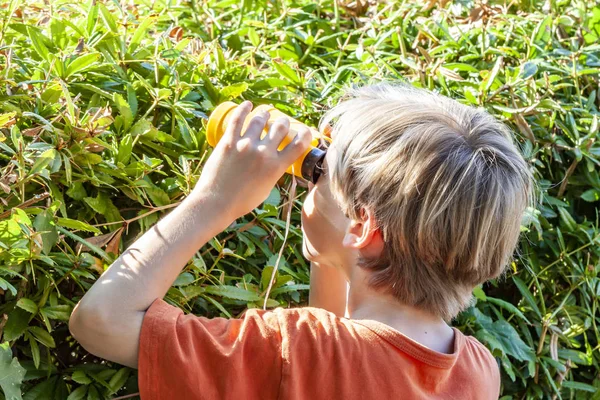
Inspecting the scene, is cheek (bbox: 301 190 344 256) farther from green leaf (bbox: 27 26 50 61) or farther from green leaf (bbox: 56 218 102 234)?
green leaf (bbox: 27 26 50 61)

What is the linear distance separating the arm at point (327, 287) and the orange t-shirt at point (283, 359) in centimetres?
36

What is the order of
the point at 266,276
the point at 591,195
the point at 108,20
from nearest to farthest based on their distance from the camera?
1. the point at 266,276
2. the point at 108,20
3. the point at 591,195

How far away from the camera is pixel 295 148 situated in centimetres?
170

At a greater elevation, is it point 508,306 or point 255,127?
point 255,127

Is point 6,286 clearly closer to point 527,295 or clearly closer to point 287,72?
point 287,72

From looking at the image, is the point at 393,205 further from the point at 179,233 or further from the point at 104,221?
the point at 104,221

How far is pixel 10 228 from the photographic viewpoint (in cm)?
164

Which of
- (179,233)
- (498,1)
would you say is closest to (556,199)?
(498,1)

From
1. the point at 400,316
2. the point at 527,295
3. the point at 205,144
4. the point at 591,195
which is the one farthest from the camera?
the point at 591,195

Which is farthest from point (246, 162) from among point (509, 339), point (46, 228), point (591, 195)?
point (591, 195)

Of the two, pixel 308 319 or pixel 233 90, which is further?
pixel 233 90

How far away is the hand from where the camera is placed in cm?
167

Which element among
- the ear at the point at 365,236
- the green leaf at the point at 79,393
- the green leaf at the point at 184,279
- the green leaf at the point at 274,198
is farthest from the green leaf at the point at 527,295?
the green leaf at the point at 79,393

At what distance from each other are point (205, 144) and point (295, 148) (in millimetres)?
443
